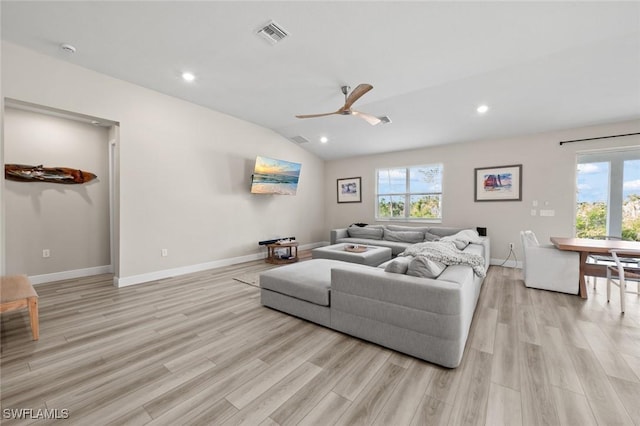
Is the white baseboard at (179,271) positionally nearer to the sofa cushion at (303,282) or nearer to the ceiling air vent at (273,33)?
the sofa cushion at (303,282)

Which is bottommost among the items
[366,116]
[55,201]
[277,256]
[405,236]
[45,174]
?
[277,256]

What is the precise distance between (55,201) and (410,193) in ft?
22.6

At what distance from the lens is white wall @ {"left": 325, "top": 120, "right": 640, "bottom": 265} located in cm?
441

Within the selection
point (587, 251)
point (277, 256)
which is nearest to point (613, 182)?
point (587, 251)

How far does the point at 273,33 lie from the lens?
8.87 feet

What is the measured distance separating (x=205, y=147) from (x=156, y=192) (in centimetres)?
121

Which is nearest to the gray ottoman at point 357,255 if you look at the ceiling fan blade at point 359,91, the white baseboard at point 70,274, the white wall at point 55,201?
the ceiling fan blade at point 359,91

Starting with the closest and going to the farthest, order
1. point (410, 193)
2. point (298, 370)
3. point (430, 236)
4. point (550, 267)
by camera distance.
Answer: point (298, 370) → point (550, 267) → point (430, 236) → point (410, 193)

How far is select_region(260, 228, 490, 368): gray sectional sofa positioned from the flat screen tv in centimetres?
300

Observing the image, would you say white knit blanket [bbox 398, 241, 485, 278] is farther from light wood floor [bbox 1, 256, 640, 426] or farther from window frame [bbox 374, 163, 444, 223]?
window frame [bbox 374, 163, 444, 223]

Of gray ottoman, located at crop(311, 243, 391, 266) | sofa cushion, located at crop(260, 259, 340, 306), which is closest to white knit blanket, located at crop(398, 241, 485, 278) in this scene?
sofa cushion, located at crop(260, 259, 340, 306)

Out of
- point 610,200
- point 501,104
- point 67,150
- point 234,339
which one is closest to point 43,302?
point 67,150

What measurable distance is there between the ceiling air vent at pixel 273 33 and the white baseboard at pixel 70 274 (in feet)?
15.4

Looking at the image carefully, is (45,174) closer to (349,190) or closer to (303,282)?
(303,282)
